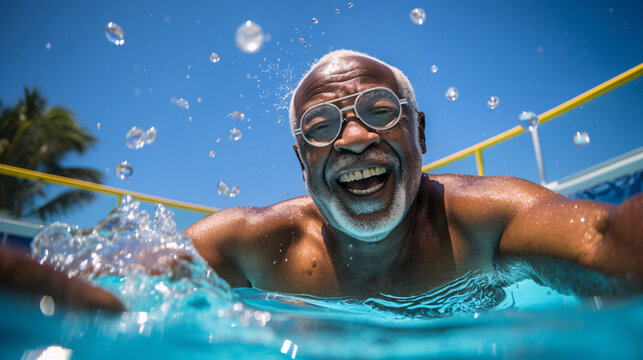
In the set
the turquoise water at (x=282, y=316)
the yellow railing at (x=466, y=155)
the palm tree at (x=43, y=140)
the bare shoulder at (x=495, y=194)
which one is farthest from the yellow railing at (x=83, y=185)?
the palm tree at (x=43, y=140)

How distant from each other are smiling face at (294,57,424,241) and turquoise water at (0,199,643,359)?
488 millimetres

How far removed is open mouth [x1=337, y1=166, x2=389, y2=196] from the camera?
209 cm

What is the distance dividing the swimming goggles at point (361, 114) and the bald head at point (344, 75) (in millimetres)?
176

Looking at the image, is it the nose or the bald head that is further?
the bald head

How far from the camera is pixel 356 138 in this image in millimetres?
2053

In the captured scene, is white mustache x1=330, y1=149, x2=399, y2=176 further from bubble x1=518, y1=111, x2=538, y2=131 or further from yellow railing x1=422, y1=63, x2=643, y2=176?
yellow railing x1=422, y1=63, x2=643, y2=176

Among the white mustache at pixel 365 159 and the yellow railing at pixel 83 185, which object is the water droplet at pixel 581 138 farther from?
the yellow railing at pixel 83 185

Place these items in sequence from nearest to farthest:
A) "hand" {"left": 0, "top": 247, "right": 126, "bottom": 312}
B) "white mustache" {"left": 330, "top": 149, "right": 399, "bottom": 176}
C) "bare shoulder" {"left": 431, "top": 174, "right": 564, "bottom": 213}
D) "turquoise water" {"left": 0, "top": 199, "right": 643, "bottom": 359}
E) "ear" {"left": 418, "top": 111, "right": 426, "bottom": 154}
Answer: "hand" {"left": 0, "top": 247, "right": 126, "bottom": 312} → "turquoise water" {"left": 0, "top": 199, "right": 643, "bottom": 359} → "bare shoulder" {"left": 431, "top": 174, "right": 564, "bottom": 213} → "white mustache" {"left": 330, "top": 149, "right": 399, "bottom": 176} → "ear" {"left": 418, "top": 111, "right": 426, "bottom": 154}

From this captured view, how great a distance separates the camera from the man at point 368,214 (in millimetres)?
1942

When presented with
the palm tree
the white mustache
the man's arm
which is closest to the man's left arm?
the man's arm

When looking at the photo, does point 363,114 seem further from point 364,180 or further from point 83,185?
point 83,185

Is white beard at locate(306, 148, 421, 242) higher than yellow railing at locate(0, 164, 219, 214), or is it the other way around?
yellow railing at locate(0, 164, 219, 214)


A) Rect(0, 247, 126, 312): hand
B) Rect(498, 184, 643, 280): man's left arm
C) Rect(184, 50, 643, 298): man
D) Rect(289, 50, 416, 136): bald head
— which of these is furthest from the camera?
Rect(289, 50, 416, 136): bald head

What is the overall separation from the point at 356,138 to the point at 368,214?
42 centimetres
